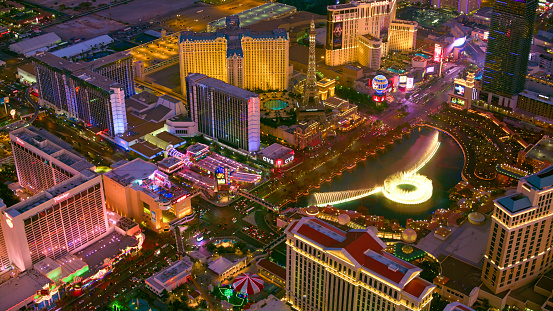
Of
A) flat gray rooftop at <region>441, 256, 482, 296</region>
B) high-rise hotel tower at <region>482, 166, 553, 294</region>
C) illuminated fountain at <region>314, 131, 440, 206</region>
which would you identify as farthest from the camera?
illuminated fountain at <region>314, 131, 440, 206</region>

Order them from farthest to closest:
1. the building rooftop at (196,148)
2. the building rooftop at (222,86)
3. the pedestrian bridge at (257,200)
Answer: the building rooftop at (196,148), the building rooftop at (222,86), the pedestrian bridge at (257,200)

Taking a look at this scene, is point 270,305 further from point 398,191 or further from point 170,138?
point 170,138

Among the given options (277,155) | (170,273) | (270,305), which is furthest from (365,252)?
(277,155)

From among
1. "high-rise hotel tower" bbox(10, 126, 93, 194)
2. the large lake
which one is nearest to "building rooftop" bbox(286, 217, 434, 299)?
the large lake

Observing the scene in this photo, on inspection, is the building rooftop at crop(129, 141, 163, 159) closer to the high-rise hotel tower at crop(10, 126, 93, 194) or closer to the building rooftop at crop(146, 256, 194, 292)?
the high-rise hotel tower at crop(10, 126, 93, 194)

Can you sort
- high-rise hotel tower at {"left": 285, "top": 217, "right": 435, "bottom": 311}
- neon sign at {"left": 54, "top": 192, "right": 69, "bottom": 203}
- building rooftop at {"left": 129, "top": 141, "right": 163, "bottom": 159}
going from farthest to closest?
building rooftop at {"left": 129, "top": 141, "right": 163, "bottom": 159} < neon sign at {"left": 54, "top": 192, "right": 69, "bottom": 203} < high-rise hotel tower at {"left": 285, "top": 217, "right": 435, "bottom": 311}

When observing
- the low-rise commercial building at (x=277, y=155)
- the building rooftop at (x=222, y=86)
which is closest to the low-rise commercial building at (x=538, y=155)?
the low-rise commercial building at (x=277, y=155)

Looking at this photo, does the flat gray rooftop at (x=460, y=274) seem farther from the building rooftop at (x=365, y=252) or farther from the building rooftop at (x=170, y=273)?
the building rooftop at (x=170, y=273)
